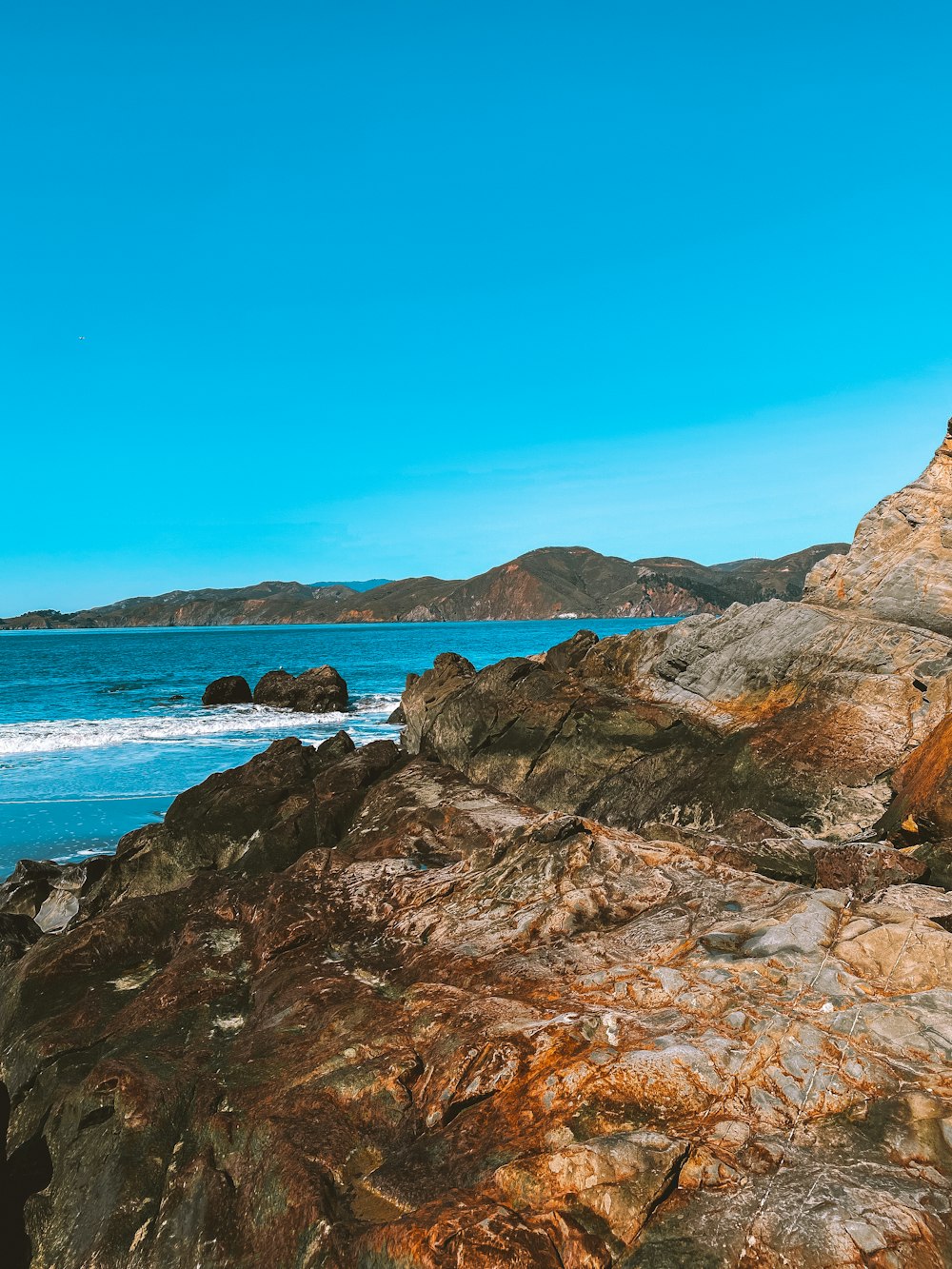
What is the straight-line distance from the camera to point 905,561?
15914 millimetres

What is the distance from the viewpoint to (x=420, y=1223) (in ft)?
13.0

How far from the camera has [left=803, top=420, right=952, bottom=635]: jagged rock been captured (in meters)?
15.3

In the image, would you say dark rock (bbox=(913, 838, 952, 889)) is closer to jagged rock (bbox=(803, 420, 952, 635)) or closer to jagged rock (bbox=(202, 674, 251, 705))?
jagged rock (bbox=(803, 420, 952, 635))

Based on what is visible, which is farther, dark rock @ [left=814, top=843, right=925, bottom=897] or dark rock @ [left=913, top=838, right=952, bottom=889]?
dark rock @ [left=913, top=838, right=952, bottom=889]

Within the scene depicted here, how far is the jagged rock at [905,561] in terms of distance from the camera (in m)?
15.3

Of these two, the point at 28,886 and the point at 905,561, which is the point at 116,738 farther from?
the point at 905,561

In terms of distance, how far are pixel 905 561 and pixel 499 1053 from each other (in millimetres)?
14429

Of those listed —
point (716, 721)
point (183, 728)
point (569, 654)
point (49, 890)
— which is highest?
point (569, 654)

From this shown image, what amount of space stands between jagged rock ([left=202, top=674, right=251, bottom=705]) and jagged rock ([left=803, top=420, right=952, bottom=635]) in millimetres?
38436

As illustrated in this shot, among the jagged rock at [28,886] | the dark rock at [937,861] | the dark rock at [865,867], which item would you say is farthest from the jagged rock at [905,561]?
the jagged rock at [28,886]

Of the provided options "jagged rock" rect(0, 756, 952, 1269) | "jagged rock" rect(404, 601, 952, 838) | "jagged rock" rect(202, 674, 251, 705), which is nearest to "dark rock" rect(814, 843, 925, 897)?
"jagged rock" rect(0, 756, 952, 1269)

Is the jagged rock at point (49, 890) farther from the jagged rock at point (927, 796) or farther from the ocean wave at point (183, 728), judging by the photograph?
the ocean wave at point (183, 728)

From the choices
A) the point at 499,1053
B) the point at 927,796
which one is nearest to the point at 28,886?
the point at 499,1053

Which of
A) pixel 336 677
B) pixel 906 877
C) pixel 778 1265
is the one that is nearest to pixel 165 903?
pixel 778 1265
